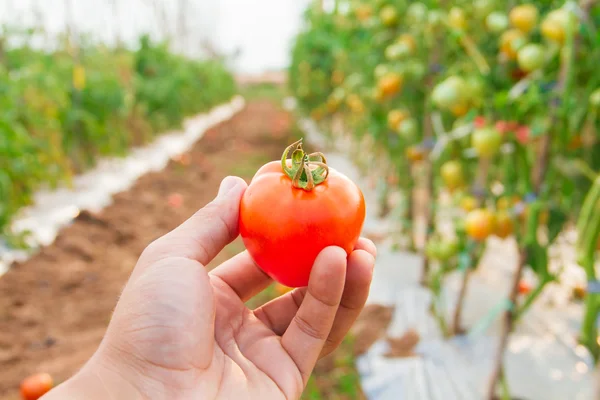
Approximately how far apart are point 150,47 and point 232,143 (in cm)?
244

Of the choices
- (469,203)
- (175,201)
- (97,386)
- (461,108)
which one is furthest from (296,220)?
(175,201)

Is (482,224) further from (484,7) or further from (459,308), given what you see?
(484,7)

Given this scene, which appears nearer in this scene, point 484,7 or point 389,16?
point 484,7

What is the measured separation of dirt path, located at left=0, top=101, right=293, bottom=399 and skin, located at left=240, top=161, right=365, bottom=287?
1.78 meters

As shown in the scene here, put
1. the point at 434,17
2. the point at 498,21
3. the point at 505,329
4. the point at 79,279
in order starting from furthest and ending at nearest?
the point at 79,279, the point at 434,17, the point at 505,329, the point at 498,21

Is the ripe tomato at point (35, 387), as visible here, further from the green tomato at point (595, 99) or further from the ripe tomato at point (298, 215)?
the green tomato at point (595, 99)

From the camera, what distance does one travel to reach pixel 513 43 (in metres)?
1.66

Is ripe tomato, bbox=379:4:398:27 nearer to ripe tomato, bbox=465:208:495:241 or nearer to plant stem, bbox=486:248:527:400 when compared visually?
ripe tomato, bbox=465:208:495:241

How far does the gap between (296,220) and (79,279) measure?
108 inches

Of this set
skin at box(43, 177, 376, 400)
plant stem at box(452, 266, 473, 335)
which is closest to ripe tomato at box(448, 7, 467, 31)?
plant stem at box(452, 266, 473, 335)

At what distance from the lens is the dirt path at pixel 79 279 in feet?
7.86

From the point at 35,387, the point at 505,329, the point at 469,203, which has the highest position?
the point at 469,203

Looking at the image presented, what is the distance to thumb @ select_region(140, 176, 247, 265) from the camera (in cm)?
101

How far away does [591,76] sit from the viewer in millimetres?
1602
